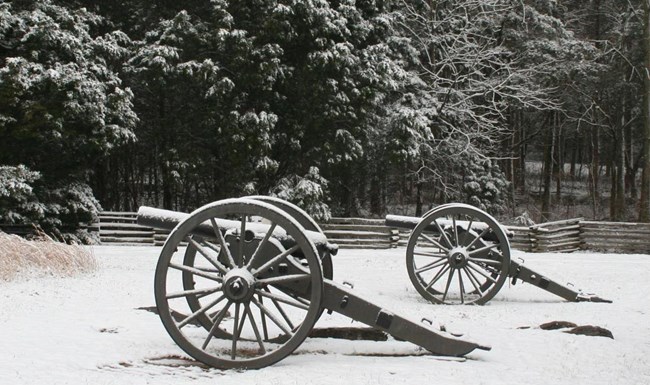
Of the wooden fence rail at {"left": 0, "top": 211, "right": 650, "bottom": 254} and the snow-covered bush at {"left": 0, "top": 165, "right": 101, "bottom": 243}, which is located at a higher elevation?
the snow-covered bush at {"left": 0, "top": 165, "right": 101, "bottom": 243}

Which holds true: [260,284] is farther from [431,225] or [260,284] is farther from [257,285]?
[431,225]

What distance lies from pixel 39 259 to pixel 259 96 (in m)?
9.70

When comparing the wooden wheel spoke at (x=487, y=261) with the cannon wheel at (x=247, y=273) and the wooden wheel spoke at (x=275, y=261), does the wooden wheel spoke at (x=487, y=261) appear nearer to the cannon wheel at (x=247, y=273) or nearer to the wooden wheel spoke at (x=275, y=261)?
the cannon wheel at (x=247, y=273)

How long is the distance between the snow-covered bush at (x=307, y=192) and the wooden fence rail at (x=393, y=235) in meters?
0.94

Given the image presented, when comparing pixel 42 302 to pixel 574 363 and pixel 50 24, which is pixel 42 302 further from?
pixel 50 24

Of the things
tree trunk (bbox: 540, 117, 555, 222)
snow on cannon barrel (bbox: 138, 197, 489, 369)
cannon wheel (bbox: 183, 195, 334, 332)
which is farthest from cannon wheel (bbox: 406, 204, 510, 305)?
tree trunk (bbox: 540, 117, 555, 222)

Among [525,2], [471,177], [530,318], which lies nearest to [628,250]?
[471,177]

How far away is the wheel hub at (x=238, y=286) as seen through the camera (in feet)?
18.2

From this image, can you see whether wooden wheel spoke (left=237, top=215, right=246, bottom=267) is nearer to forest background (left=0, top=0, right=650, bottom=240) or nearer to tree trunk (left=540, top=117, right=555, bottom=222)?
forest background (left=0, top=0, right=650, bottom=240)

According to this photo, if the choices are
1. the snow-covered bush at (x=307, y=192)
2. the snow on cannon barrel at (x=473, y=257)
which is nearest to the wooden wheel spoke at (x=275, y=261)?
the snow on cannon barrel at (x=473, y=257)

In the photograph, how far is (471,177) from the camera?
2311 centimetres

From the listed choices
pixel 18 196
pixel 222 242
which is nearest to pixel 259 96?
pixel 18 196

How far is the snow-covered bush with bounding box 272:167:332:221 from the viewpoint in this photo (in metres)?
17.9

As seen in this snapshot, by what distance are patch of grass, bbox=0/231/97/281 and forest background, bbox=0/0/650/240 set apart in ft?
18.4
